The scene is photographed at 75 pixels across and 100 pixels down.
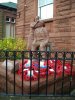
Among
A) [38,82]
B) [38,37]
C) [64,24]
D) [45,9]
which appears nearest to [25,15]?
[45,9]

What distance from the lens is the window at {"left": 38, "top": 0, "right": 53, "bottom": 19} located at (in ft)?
35.4

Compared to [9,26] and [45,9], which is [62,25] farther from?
[9,26]

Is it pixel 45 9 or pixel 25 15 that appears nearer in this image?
pixel 45 9

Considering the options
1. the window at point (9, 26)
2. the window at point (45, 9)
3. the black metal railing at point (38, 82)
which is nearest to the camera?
the black metal railing at point (38, 82)

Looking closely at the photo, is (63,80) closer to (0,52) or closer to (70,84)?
(70,84)

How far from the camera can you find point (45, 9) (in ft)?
36.9

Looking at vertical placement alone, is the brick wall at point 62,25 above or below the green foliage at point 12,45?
above

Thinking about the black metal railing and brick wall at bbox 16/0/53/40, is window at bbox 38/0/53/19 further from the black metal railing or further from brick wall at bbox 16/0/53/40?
the black metal railing

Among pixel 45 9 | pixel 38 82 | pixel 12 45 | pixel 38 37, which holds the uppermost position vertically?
pixel 45 9

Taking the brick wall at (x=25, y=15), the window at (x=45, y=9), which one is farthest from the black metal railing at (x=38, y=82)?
the brick wall at (x=25, y=15)

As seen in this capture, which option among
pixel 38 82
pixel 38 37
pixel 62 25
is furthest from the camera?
pixel 62 25

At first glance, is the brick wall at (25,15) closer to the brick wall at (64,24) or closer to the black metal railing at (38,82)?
the brick wall at (64,24)

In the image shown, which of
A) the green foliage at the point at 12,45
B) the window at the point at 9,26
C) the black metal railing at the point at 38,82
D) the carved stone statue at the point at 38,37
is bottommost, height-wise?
the black metal railing at the point at 38,82

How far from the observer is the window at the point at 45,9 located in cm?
1080
